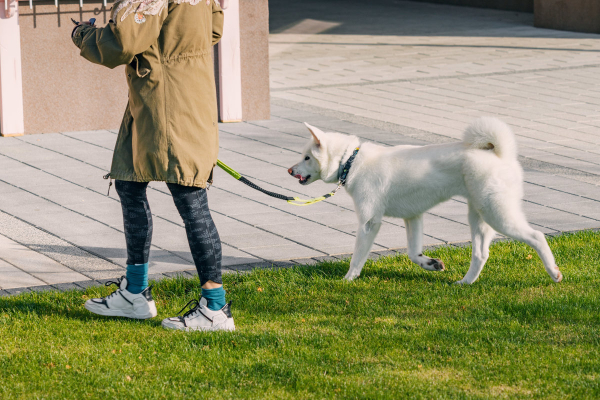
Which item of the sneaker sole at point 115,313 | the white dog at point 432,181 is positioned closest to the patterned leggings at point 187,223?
the sneaker sole at point 115,313

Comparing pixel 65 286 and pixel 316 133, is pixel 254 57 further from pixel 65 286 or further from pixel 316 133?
pixel 65 286

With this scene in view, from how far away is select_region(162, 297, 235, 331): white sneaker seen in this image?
4.68 metres

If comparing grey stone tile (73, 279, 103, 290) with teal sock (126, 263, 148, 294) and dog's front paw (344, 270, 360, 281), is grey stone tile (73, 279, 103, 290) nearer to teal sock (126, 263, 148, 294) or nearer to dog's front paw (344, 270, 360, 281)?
teal sock (126, 263, 148, 294)

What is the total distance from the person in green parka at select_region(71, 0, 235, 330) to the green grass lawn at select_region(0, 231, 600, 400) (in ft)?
1.37

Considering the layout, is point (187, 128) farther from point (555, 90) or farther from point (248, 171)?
point (555, 90)

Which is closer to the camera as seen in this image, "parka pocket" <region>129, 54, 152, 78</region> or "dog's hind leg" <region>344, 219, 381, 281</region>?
"parka pocket" <region>129, 54, 152, 78</region>

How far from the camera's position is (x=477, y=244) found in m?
5.52

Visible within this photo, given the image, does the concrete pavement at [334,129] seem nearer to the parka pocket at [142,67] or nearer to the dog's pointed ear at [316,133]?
the dog's pointed ear at [316,133]

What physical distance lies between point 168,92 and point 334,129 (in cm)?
627

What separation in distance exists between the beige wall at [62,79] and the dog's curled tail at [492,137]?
603 cm

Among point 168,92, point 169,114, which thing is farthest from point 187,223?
point 168,92

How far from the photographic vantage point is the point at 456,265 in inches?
232

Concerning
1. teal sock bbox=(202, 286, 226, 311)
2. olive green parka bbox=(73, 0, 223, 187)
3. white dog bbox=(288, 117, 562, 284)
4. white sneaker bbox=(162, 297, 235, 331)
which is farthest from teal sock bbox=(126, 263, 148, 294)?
white dog bbox=(288, 117, 562, 284)

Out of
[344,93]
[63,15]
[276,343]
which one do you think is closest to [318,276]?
[276,343]
